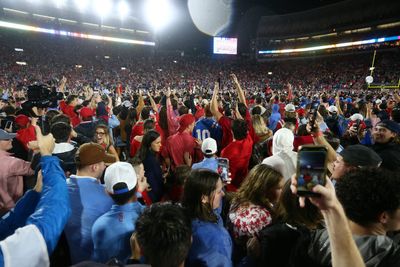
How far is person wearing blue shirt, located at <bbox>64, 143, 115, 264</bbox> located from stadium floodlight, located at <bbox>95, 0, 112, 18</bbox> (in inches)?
1517

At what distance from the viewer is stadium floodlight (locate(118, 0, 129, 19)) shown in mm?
39219

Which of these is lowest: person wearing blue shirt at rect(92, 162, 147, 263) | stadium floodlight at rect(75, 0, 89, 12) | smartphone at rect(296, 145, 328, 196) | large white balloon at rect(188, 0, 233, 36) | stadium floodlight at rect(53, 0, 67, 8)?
person wearing blue shirt at rect(92, 162, 147, 263)

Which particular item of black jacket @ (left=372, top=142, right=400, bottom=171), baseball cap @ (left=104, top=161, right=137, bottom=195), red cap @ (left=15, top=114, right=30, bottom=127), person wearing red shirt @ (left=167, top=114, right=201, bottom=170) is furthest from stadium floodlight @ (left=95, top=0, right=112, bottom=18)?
baseball cap @ (left=104, top=161, right=137, bottom=195)

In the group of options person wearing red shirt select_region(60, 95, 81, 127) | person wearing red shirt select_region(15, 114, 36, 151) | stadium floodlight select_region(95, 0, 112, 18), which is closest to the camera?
person wearing red shirt select_region(15, 114, 36, 151)

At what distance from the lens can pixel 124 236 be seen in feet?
7.23

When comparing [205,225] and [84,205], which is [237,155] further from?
[84,205]

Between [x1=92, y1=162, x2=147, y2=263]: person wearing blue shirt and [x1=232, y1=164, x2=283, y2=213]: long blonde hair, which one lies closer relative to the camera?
[x1=92, y1=162, x2=147, y2=263]: person wearing blue shirt

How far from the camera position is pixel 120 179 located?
239cm

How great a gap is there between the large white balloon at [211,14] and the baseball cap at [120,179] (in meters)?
48.5

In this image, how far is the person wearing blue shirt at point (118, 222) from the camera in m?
2.20

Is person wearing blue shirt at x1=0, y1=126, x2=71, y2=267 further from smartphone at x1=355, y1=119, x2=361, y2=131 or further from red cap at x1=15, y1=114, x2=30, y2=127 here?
smartphone at x1=355, y1=119, x2=361, y2=131

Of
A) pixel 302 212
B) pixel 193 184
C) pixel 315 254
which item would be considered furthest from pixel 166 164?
pixel 315 254

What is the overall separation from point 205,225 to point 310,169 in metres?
1.18

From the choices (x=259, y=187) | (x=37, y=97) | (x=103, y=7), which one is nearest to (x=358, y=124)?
(x=259, y=187)
